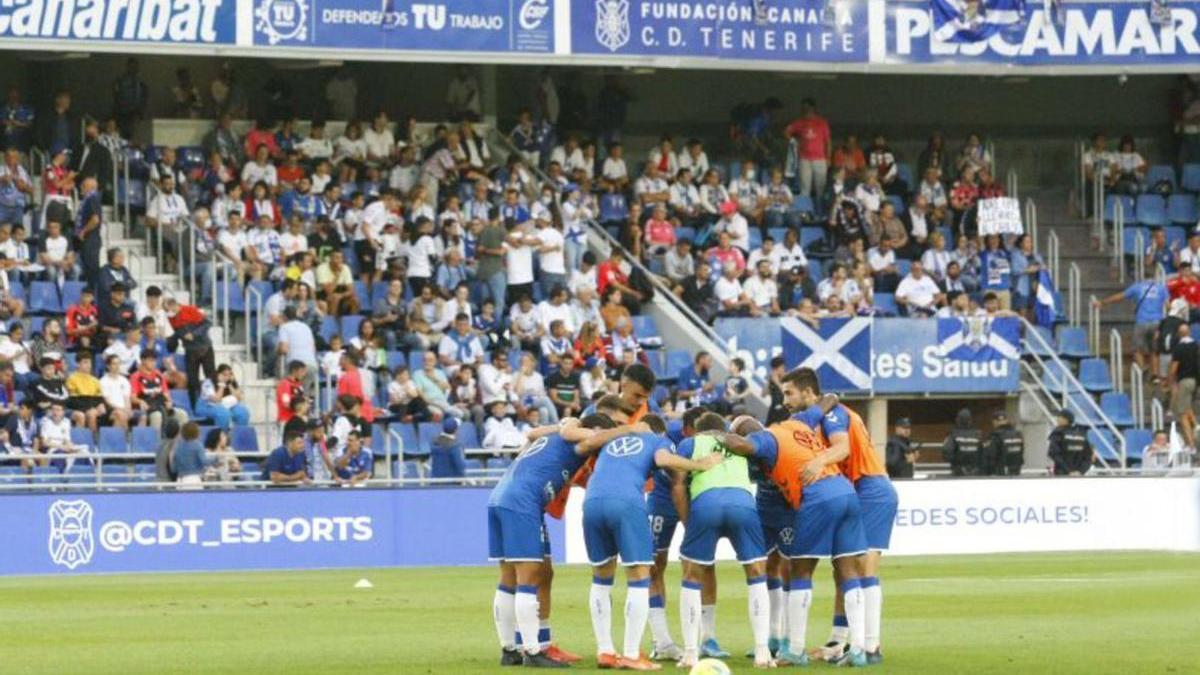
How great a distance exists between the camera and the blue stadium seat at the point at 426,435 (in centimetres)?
3488

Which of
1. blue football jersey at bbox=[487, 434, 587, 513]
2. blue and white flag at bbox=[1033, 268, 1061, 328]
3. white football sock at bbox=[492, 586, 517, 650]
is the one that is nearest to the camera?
blue football jersey at bbox=[487, 434, 587, 513]

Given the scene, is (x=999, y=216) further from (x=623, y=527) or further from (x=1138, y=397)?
(x=623, y=527)

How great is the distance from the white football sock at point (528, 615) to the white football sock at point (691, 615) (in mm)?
967

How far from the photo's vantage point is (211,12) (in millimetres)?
36844

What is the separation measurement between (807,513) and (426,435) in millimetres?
18326

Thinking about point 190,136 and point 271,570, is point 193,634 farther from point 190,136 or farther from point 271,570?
point 190,136

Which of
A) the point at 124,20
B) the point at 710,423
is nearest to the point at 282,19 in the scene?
the point at 124,20

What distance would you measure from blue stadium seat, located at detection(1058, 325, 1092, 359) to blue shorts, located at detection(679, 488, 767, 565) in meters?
25.6

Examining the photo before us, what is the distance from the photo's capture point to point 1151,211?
44969 millimetres

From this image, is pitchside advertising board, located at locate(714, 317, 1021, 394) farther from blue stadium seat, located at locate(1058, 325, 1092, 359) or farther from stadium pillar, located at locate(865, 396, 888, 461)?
blue stadium seat, located at locate(1058, 325, 1092, 359)

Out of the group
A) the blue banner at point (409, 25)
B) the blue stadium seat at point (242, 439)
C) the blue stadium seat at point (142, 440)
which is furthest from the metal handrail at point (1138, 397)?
the blue stadium seat at point (142, 440)

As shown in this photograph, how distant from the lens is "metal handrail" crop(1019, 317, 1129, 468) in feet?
130

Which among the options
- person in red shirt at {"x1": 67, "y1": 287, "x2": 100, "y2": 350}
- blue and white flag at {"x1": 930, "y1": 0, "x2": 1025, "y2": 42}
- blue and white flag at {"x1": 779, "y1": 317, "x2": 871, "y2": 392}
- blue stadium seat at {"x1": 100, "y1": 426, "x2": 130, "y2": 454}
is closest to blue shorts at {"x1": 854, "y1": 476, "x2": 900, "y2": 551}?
blue stadium seat at {"x1": 100, "y1": 426, "x2": 130, "y2": 454}

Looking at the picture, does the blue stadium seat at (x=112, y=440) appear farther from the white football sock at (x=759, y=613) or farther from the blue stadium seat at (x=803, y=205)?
the white football sock at (x=759, y=613)
